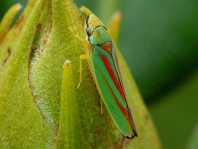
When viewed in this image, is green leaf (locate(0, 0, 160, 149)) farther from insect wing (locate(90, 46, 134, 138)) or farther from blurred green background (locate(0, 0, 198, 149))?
blurred green background (locate(0, 0, 198, 149))

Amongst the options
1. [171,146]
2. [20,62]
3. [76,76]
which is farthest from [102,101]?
[171,146]

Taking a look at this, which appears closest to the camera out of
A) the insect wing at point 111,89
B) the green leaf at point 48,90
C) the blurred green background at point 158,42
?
the green leaf at point 48,90

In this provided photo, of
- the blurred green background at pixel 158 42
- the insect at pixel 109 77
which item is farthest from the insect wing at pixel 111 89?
the blurred green background at pixel 158 42

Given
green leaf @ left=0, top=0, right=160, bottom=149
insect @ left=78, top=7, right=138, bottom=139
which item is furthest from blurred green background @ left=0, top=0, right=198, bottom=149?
green leaf @ left=0, top=0, right=160, bottom=149

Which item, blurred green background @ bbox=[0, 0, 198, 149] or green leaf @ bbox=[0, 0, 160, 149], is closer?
green leaf @ bbox=[0, 0, 160, 149]

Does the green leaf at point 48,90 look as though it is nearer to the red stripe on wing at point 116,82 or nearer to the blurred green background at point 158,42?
the red stripe on wing at point 116,82
